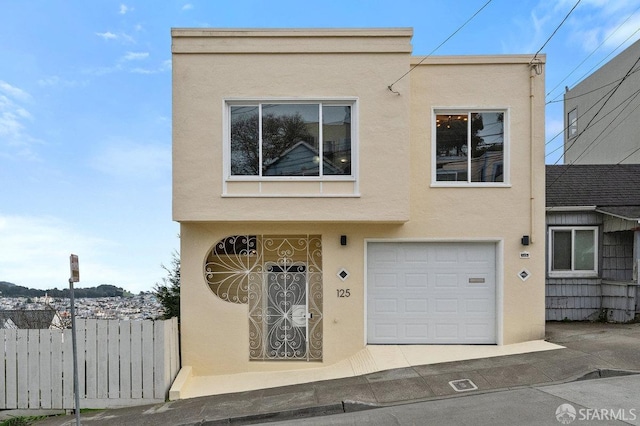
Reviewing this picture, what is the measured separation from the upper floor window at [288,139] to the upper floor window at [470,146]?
1.99m

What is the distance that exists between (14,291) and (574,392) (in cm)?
1239

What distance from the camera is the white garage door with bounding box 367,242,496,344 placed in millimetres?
9047

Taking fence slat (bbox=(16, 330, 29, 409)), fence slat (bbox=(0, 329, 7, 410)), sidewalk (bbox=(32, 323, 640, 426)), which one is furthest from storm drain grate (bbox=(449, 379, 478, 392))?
fence slat (bbox=(0, 329, 7, 410))

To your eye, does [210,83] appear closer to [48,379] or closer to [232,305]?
[232,305]

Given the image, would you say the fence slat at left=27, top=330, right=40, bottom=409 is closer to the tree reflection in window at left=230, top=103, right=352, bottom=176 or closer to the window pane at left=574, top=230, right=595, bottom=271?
the tree reflection in window at left=230, top=103, right=352, bottom=176

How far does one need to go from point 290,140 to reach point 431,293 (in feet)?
13.7

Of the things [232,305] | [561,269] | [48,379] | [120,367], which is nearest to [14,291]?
[48,379]

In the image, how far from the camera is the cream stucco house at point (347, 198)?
337 inches

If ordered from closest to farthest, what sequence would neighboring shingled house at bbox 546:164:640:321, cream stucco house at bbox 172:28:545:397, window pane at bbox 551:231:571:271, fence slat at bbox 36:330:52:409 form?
fence slat at bbox 36:330:52:409 < cream stucco house at bbox 172:28:545:397 < neighboring shingled house at bbox 546:164:640:321 < window pane at bbox 551:231:571:271

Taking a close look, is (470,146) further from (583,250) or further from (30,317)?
(30,317)

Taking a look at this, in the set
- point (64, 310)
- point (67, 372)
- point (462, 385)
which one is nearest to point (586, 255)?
point (462, 385)

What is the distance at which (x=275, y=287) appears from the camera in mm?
9102

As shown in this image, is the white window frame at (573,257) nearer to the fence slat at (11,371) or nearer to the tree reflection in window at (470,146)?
the tree reflection in window at (470,146)

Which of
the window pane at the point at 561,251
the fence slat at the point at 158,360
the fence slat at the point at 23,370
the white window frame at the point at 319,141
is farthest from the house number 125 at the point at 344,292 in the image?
the window pane at the point at 561,251
